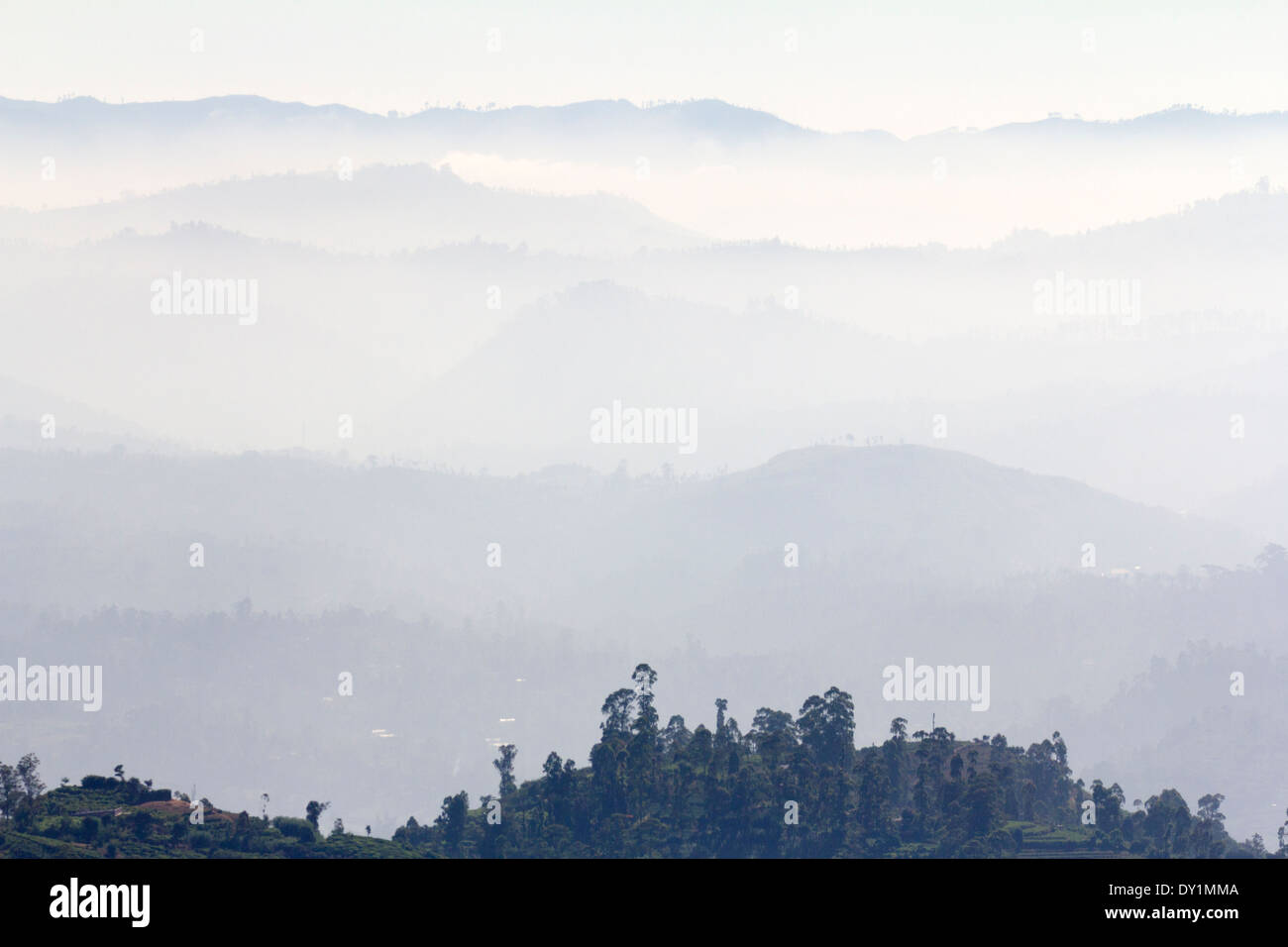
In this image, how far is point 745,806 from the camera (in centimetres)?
19825
